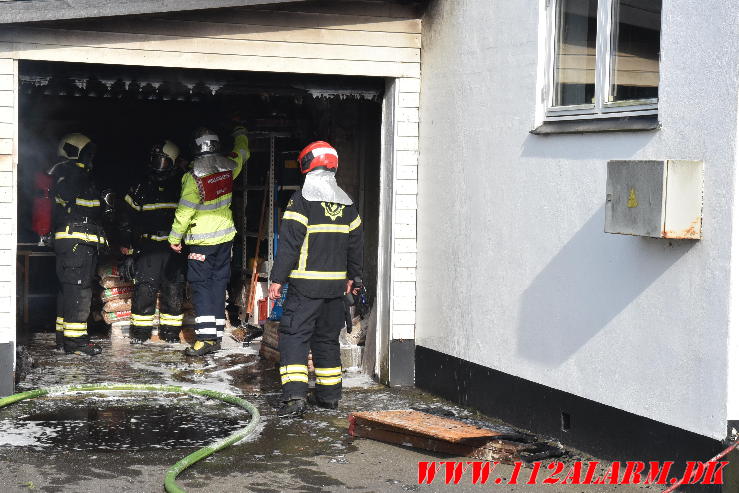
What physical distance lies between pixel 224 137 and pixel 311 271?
15.3 ft

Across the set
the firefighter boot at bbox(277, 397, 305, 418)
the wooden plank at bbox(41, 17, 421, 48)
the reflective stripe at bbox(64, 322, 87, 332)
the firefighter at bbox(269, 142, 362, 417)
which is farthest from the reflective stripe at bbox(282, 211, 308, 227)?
the reflective stripe at bbox(64, 322, 87, 332)

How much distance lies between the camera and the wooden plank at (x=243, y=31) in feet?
27.4

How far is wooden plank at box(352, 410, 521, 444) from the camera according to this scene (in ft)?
22.1

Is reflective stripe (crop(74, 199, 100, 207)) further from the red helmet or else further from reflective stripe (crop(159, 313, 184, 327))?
the red helmet

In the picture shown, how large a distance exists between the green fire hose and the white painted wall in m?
1.86

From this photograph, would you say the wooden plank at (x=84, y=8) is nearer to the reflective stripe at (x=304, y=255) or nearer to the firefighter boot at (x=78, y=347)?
the reflective stripe at (x=304, y=255)

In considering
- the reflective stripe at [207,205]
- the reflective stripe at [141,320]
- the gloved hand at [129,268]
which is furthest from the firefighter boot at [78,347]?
the reflective stripe at [207,205]

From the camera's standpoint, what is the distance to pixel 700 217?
5785 millimetres

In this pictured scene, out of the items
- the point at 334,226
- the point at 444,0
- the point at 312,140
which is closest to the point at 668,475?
the point at 334,226

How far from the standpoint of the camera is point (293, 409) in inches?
316

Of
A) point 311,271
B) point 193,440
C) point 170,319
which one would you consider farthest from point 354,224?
point 170,319

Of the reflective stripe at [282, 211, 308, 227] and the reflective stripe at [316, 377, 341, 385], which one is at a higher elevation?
the reflective stripe at [282, 211, 308, 227]

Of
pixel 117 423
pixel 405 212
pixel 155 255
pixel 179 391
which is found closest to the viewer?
pixel 117 423

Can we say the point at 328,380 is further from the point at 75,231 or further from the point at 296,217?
the point at 75,231
